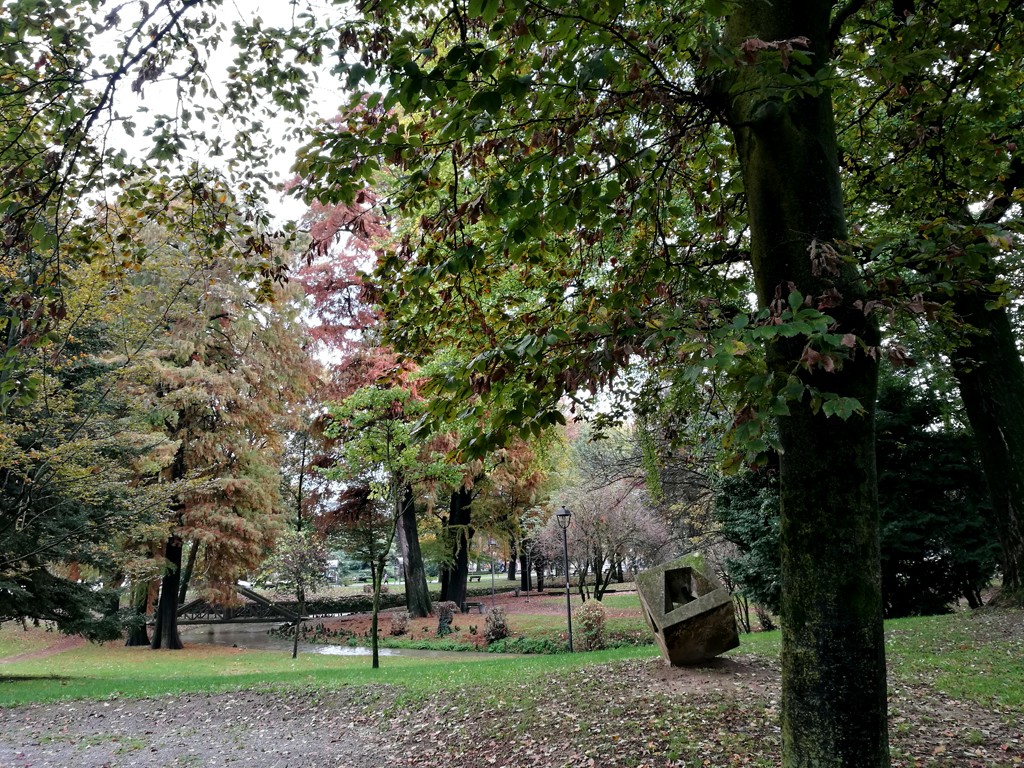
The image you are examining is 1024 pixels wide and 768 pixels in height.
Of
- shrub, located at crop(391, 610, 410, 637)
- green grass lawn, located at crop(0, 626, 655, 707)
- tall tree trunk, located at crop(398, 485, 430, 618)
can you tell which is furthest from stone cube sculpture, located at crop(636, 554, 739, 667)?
tall tree trunk, located at crop(398, 485, 430, 618)

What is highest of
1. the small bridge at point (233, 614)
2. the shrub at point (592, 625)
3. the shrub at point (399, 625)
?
the shrub at point (592, 625)

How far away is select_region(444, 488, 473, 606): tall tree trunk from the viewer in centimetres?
2342

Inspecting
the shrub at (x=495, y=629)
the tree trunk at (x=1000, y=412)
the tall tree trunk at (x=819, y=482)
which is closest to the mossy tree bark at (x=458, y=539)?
the shrub at (x=495, y=629)

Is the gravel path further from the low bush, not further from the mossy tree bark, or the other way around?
the mossy tree bark

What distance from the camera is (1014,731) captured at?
15.3 ft

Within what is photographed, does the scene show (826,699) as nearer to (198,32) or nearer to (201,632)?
(198,32)

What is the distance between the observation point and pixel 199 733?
7.75 metres

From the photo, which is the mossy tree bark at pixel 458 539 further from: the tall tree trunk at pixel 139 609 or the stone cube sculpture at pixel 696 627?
the stone cube sculpture at pixel 696 627

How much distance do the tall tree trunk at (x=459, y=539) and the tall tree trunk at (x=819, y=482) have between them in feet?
67.3

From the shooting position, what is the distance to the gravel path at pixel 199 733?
656 centimetres

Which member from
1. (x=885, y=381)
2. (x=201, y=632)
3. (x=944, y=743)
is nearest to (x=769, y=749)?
(x=944, y=743)

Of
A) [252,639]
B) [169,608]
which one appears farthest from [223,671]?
[252,639]

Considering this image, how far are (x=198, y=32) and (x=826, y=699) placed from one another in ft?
18.2

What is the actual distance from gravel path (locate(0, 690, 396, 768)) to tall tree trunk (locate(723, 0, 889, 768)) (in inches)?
190
